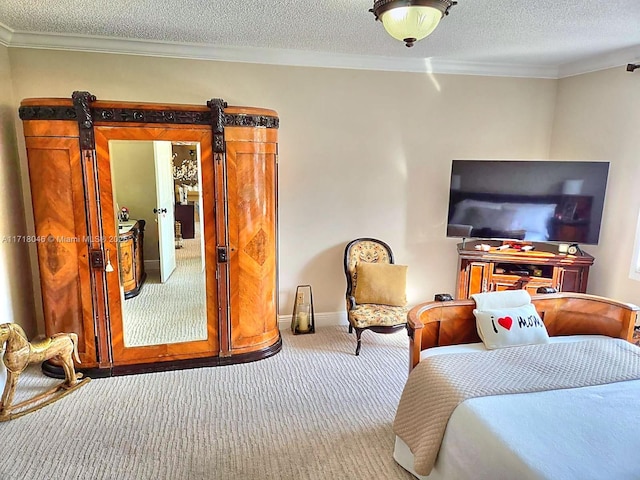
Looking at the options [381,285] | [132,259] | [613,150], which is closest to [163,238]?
[132,259]

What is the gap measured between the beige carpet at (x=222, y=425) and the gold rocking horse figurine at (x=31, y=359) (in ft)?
0.27

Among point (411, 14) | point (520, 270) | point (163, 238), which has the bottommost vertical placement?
point (520, 270)

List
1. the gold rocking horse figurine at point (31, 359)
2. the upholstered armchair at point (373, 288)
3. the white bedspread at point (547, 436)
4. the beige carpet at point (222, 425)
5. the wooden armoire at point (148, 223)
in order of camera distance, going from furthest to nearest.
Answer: the upholstered armchair at point (373, 288)
the wooden armoire at point (148, 223)
the gold rocking horse figurine at point (31, 359)
the beige carpet at point (222, 425)
the white bedspread at point (547, 436)

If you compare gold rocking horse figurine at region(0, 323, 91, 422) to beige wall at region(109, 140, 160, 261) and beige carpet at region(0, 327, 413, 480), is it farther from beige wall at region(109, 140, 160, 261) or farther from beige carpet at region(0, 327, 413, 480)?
beige wall at region(109, 140, 160, 261)

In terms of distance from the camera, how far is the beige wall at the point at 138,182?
10.1ft

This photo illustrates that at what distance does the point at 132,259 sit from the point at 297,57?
2.21 m

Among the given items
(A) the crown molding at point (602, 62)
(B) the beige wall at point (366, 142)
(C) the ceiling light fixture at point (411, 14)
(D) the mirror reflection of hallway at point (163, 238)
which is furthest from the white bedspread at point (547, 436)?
(A) the crown molding at point (602, 62)

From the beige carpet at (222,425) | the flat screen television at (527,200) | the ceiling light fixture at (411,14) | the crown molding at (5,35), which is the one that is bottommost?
the beige carpet at (222,425)

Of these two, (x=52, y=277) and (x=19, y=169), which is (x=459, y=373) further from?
(x=19, y=169)

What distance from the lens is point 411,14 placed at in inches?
76.2

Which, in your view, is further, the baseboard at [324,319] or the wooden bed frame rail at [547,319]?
the baseboard at [324,319]

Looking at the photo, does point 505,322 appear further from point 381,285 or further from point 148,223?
point 148,223

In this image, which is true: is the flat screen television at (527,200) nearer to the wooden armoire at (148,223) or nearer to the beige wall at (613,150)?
the beige wall at (613,150)

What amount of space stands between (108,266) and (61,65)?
5.49 ft
